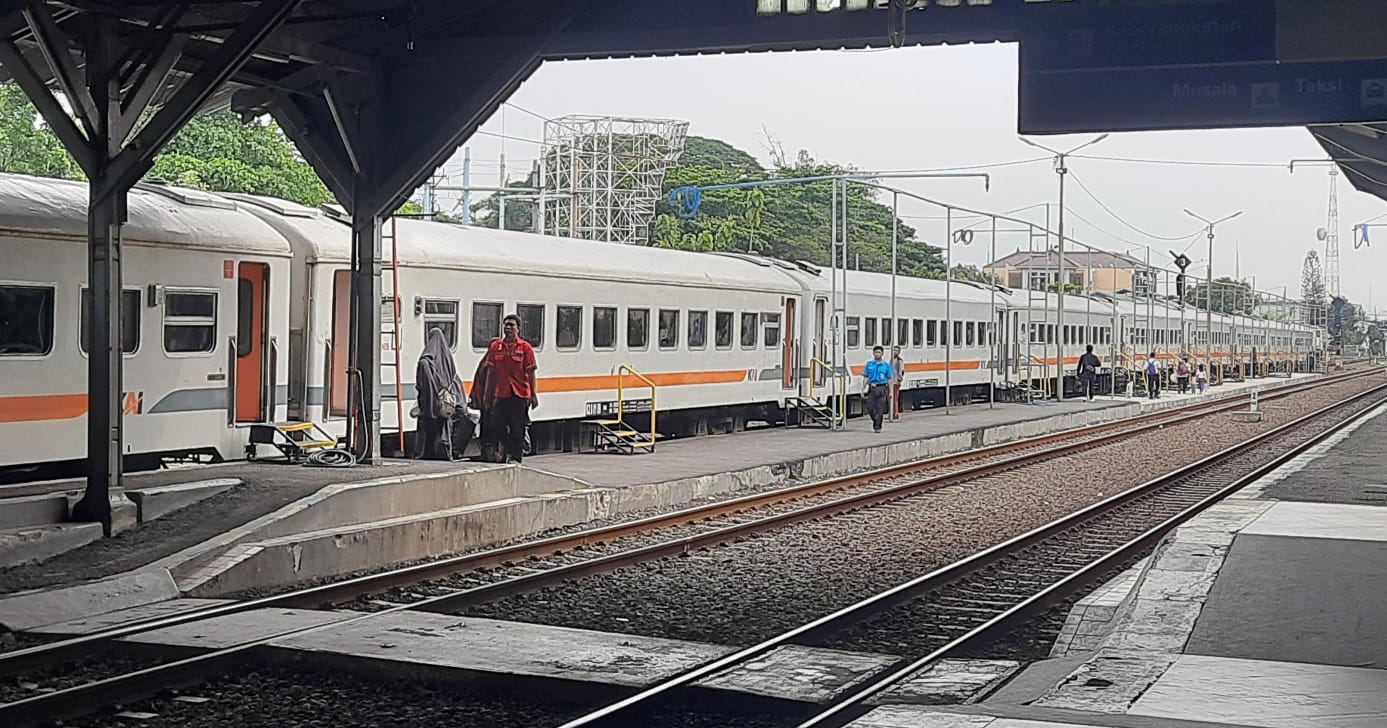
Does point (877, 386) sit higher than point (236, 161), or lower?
lower

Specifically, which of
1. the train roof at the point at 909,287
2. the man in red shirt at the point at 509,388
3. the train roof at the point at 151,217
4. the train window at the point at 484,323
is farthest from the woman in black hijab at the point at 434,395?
the train roof at the point at 909,287

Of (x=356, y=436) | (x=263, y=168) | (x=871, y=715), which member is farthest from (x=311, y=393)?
(x=263, y=168)

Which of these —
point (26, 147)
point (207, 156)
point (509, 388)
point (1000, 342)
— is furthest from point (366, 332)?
point (207, 156)

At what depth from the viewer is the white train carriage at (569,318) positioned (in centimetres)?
1669

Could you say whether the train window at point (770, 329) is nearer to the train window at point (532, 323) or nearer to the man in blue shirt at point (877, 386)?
the man in blue shirt at point (877, 386)

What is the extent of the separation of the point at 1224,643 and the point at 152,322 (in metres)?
9.65

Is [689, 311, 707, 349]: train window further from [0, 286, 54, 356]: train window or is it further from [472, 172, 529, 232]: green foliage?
[472, 172, 529, 232]: green foliage

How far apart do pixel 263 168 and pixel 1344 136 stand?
34.9 m

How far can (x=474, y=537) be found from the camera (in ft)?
46.4

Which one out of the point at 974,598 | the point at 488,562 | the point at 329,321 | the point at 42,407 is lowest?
the point at 974,598

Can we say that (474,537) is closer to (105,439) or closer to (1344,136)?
(105,439)

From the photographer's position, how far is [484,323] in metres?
19.6

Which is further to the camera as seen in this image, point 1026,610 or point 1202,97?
point 1202,97

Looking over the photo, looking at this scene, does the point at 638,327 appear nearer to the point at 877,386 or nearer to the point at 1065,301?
the point at 877,386
